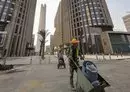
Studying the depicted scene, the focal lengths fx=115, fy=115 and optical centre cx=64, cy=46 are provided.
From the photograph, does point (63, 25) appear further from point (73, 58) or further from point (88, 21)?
point (73, 58)

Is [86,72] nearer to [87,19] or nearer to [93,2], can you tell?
[87,19]

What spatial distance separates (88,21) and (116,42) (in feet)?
103

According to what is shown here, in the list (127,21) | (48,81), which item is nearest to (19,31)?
Result: (48,81)

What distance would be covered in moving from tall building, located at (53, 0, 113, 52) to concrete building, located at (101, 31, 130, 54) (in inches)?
710

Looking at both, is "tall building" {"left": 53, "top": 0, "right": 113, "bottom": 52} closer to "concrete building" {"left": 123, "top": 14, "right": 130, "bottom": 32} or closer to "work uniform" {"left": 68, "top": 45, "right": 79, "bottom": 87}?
"work uniform" {"left": 68, "top": 45, "right": 79, "bottom": 87}

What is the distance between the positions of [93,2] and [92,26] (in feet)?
63.9

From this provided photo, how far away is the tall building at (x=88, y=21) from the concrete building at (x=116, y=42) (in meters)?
18.0

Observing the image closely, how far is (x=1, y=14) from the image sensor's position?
5594 centimetres

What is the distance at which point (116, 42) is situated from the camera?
45.4 m

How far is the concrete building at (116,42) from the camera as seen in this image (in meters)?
44.2

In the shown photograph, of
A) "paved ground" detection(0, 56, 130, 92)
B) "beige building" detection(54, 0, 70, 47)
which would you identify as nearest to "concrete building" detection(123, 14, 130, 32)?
"beige building" detection(54, 0, 70, 47)

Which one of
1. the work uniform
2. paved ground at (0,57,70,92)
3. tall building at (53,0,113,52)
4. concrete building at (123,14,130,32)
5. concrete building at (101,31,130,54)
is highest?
concrete building at (123,14,130,32)

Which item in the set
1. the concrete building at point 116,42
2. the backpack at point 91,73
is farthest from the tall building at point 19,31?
the backpack at point 91,73

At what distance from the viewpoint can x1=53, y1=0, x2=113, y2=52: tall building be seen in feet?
220
